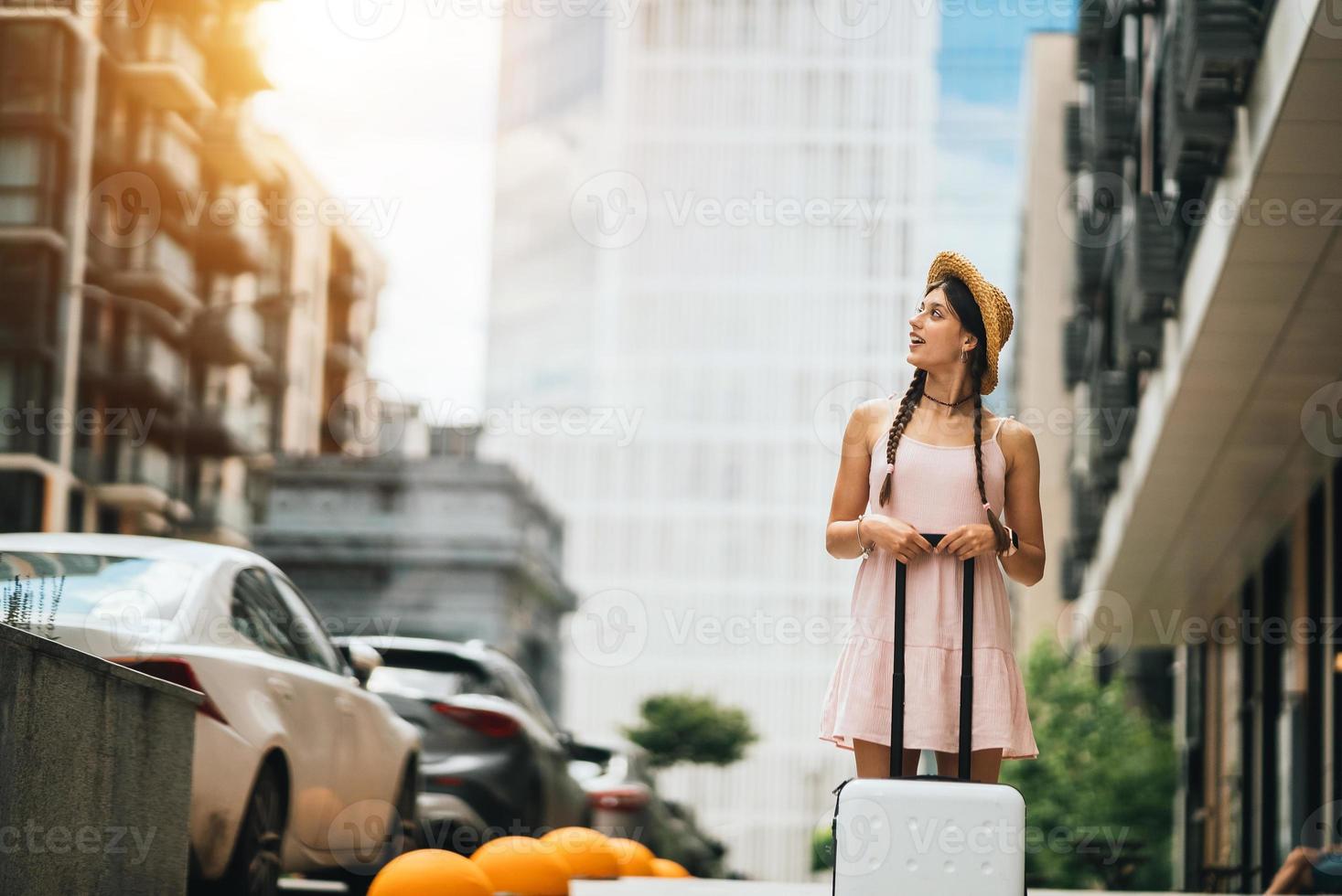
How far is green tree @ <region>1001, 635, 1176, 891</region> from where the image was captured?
3297cm

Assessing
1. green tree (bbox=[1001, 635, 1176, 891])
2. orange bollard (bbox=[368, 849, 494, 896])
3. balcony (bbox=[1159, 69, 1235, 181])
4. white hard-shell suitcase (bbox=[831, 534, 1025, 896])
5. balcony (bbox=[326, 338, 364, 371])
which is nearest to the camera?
white hard-shell suitcase (bbox=[831, 534, 1025, 896])

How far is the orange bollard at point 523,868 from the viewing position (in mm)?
8852

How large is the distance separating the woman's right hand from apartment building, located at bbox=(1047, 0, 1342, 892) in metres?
→ 4.80

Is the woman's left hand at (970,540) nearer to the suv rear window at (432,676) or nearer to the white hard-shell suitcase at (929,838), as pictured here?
the white hard-shell suitcase at (929,838)

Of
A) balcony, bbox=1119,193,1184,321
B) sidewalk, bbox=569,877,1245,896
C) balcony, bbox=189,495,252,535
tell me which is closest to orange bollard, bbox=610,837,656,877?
sidewalk, bbox=569,877,1245,896

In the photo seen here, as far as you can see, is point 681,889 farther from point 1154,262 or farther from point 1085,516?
point 1085,516

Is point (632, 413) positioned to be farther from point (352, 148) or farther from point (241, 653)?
point (241, 653)

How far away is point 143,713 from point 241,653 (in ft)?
3.27

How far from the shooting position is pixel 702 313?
10844 cm

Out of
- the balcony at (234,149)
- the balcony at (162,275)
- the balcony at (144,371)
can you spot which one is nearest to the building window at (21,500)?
the balcony at (144,371)

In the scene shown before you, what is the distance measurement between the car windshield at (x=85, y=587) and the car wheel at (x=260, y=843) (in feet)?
2.61

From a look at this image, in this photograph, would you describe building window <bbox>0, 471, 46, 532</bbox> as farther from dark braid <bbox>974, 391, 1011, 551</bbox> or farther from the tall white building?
the tall white building

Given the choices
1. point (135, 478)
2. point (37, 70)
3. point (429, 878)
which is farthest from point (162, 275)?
point (429, 878)

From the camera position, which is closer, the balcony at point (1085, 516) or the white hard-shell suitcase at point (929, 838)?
the white hard-shell suitcase at point (929, 838)
